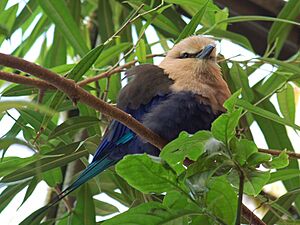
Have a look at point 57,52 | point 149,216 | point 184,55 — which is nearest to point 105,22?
point 57,52

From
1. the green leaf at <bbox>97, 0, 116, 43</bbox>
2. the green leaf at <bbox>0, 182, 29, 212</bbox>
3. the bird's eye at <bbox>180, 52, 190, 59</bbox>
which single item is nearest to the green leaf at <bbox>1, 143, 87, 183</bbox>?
the green leaf at <bbox>0, 182, 29, 212</bbox>

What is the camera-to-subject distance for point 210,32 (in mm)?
1545

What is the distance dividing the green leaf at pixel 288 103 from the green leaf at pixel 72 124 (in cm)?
37

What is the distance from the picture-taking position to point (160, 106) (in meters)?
1.38

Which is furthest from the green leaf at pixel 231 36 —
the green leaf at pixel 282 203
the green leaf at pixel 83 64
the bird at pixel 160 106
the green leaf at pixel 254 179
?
→ the green leaf at pixel 254 179

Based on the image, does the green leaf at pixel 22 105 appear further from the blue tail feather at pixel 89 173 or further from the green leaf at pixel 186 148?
the blue tail feather at pixel 89 173

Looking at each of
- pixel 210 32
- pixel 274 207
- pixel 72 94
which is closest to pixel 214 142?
pixel 72 94

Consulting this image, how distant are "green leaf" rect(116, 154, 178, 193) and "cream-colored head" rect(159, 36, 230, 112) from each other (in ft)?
1.81

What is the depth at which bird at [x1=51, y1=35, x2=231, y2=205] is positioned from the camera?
135cm

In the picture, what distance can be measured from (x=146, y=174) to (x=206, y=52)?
2.34 feet

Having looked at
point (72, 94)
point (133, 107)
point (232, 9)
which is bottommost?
point (72, 94)

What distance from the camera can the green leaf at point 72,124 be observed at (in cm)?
132

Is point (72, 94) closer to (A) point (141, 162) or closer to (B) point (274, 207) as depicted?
(A) point (141, 162)

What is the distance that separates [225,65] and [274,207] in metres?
0.38
